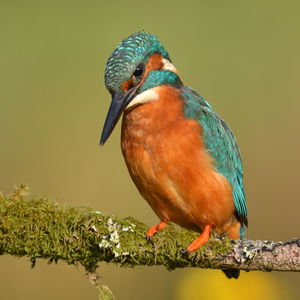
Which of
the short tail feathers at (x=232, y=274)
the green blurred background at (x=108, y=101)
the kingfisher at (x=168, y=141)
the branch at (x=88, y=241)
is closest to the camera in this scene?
the branch at (x=88, y=241)

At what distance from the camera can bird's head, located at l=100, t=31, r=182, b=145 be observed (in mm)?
3730

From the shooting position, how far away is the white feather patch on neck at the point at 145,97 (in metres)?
3.89

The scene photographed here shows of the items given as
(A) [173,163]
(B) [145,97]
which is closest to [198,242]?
(A) [173,163]

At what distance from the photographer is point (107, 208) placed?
576 centimetres

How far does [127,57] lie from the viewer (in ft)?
12.4

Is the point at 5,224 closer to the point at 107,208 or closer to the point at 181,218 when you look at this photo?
the point at 181,218

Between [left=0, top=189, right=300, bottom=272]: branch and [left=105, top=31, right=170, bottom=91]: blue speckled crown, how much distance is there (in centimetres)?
65

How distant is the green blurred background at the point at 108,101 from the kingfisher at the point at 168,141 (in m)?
1.14

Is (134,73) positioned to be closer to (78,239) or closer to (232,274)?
(78,239)

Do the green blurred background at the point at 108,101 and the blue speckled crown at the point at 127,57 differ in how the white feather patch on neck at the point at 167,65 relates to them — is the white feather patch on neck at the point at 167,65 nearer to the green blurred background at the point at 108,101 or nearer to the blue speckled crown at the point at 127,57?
the blue speckled crown at the point at 127,57

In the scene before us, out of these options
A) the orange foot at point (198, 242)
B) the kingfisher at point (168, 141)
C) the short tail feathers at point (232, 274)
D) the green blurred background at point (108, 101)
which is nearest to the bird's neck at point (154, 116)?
the kingfisher at point (168, 141)

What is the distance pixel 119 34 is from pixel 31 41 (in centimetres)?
80

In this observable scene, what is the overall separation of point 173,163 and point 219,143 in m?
0.34

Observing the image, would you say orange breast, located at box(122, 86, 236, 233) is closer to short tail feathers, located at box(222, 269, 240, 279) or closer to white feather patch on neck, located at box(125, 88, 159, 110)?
white feather patch on neck, located at box(125, 88, 159, 110)
